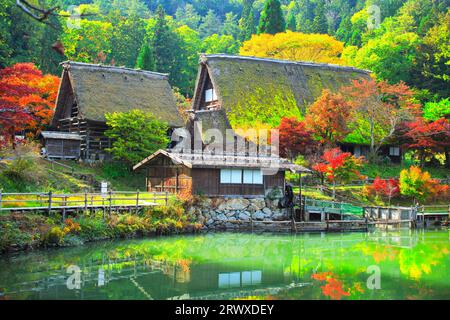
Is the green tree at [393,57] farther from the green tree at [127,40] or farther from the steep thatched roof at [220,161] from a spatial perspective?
the green tree at [127,40]

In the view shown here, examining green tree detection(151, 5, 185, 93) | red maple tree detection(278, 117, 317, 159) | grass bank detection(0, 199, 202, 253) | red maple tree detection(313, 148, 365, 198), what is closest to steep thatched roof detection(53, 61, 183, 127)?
red maple tree detection(278, 117, 317, 159)

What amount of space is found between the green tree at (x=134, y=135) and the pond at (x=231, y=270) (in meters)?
9.15

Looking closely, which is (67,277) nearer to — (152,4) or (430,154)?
(430,154)

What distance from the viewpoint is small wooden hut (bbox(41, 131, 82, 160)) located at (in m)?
33.0

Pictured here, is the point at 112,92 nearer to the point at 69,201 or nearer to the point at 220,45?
the point at 69,201

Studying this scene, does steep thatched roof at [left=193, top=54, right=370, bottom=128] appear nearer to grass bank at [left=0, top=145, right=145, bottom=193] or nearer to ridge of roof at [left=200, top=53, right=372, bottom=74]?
ridge of roof at [left=200, top=53, right=372, bottom=74]

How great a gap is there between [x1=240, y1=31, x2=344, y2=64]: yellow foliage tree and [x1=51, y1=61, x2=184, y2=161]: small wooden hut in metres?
16.3

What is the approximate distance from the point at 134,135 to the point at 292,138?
32.3 ft

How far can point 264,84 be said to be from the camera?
41688 millimetres

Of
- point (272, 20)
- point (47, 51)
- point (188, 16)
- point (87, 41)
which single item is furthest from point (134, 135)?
point (188, 16)

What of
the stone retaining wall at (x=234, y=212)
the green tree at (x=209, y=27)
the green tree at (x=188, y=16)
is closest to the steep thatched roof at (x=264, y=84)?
the stone retaining wall at (x=234, y=212)

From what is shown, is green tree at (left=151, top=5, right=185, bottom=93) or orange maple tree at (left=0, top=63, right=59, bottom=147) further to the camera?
green tree at (left=151, top=5, right=185, bottom=93)

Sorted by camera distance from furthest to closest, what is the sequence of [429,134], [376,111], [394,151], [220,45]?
[220,45], [394,151], [376,111], [429,134]

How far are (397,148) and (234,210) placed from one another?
19.5 metres
